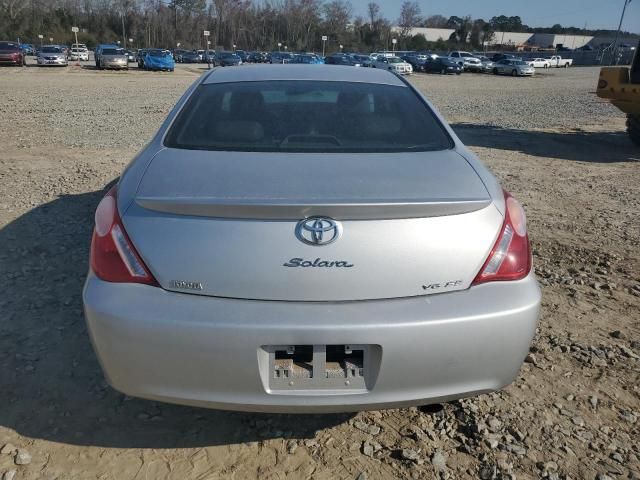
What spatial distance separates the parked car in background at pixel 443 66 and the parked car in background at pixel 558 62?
2011 cm

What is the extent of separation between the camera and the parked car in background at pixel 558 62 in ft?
195

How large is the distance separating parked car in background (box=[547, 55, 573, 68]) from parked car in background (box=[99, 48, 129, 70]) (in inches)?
1755

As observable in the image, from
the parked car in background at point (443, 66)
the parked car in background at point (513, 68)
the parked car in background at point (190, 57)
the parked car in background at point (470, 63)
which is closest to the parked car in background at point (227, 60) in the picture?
the parked car in background at point (190, 57)

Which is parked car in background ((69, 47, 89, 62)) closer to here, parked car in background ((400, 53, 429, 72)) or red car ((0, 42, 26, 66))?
red car ((0, 42, 26, 66))

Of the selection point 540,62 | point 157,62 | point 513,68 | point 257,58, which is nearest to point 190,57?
point 257,58

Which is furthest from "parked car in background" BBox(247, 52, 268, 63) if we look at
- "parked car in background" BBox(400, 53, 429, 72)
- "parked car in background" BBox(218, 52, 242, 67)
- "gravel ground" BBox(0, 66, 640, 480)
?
"gravel ground" BBox(0, 66, 640, 480)

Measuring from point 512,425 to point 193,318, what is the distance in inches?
62.7

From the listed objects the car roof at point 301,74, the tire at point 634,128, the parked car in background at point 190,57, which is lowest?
the parked car in background at point 190,57

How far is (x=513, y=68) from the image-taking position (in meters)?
44.2

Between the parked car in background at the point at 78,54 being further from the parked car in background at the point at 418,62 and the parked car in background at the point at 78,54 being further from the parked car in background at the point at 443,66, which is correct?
the parked car in background at the point at 443,66

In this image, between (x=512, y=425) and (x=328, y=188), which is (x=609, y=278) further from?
(x=328, y=188)

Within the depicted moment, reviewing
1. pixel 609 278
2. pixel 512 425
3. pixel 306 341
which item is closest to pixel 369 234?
pixel 306 341

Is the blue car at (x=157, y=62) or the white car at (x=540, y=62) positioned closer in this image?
the blue car at (x=157, y=62)

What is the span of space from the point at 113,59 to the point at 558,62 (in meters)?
48.2
